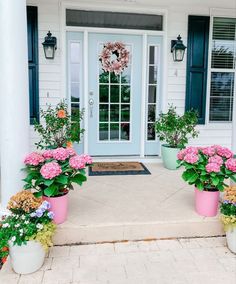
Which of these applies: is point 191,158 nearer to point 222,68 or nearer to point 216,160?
point 216,160

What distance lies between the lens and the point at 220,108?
186 inches

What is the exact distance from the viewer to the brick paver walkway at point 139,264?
201 centimetres

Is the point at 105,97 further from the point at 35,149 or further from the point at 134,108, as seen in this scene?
the point at 35,149

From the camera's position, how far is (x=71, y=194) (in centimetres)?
322

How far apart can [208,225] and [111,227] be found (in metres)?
0.84

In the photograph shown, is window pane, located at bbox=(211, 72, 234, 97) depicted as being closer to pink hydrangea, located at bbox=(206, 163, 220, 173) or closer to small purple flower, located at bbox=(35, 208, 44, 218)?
pink hydrangea, located at bbox=(206, 163, 220, 173)

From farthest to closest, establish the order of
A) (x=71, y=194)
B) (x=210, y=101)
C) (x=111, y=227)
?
(x=210, y=101) → (x=71, y=194) → (x=111, y=227)

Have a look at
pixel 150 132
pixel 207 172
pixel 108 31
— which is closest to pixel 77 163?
pixel 207 172

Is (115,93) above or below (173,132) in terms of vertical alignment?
above

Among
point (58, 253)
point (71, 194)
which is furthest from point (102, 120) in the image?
point (58, 253)

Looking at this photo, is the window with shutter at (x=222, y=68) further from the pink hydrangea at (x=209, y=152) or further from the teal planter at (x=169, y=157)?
the pink hydrangea at (x=209, y=152)

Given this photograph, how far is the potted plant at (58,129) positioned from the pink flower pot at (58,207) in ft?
5.18

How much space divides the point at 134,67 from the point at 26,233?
319 cm

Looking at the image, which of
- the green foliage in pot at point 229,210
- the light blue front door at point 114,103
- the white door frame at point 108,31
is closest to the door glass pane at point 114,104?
the light blue front door at point 114,103
